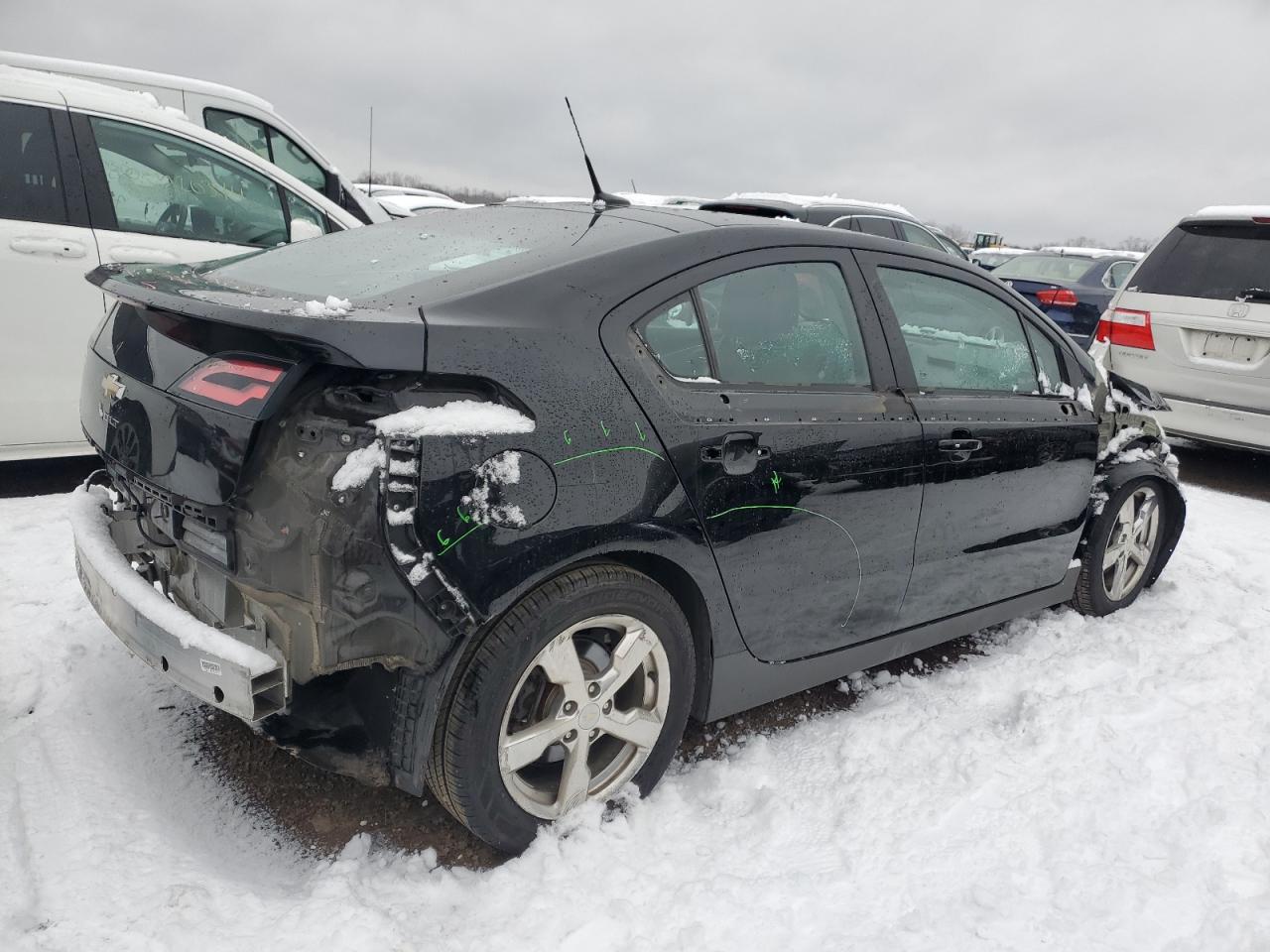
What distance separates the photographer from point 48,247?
4.16 metres

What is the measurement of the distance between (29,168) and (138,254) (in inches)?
21.9

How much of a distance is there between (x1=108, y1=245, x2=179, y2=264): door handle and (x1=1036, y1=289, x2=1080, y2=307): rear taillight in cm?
879

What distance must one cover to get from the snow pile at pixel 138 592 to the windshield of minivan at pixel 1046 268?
33.1 feet

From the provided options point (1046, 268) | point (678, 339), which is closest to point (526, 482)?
point (678, 339)

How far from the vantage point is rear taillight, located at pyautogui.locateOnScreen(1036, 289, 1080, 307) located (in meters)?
10.0

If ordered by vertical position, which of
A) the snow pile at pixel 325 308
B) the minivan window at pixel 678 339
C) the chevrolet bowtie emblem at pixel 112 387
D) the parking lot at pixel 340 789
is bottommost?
the parking lot at pixel 340 789

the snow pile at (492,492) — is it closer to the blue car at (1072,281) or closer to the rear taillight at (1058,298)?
the blue car at (1072,281)

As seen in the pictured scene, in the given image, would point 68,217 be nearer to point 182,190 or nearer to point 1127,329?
point 182,190

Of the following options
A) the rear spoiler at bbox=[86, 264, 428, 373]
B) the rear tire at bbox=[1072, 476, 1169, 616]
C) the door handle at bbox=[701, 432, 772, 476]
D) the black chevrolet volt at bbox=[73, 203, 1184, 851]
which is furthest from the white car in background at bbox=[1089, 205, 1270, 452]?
the rear spoiler at bbox=[86, 264, 428, 373]

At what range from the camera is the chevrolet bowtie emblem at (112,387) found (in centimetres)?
223

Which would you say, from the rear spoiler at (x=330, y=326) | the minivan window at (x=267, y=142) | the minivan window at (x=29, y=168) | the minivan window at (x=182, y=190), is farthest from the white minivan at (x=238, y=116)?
the rear spoiler at (x=330, y=326)

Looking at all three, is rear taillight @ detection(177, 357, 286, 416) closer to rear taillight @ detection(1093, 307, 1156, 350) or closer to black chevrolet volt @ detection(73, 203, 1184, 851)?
black chevrolet volt @ detection(73, 203, 1184, 851)

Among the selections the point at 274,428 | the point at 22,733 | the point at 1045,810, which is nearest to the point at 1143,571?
the point at 1045,810

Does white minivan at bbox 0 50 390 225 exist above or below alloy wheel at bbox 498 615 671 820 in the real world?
above
